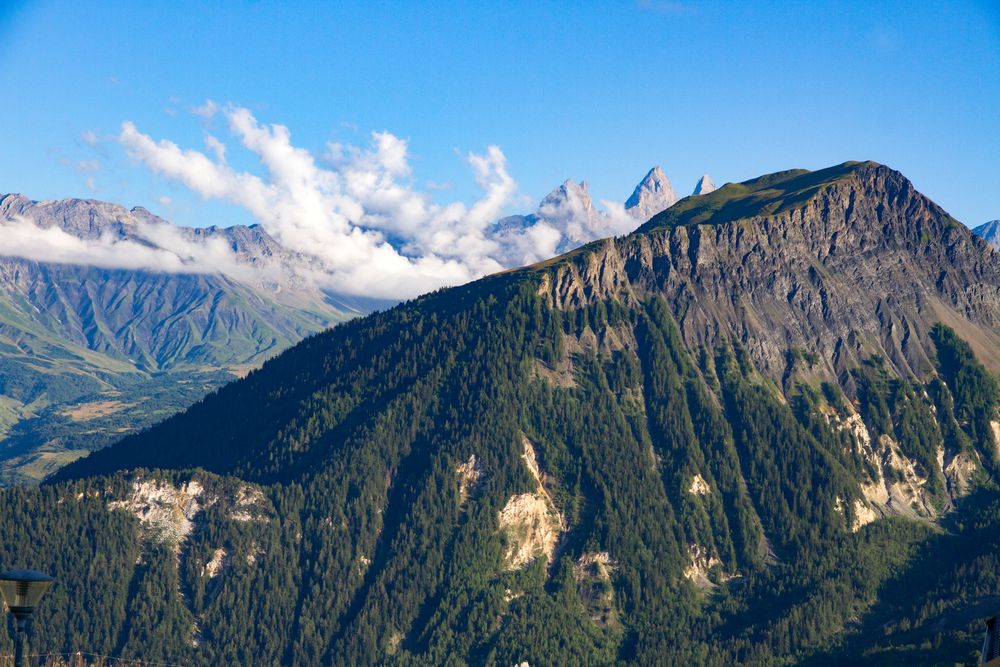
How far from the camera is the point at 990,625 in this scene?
49.7 m

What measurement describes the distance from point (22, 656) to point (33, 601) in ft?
18.4

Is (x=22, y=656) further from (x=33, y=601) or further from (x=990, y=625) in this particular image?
(x=990, y=625)

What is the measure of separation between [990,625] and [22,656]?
141 ft

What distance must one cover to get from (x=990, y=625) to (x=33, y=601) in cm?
4477

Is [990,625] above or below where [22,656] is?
below

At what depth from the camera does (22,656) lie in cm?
4744

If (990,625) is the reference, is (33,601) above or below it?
above

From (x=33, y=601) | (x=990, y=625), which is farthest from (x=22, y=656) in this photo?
(x=990, y=625)

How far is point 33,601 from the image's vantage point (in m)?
52.7

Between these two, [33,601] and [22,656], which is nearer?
[22,656]
